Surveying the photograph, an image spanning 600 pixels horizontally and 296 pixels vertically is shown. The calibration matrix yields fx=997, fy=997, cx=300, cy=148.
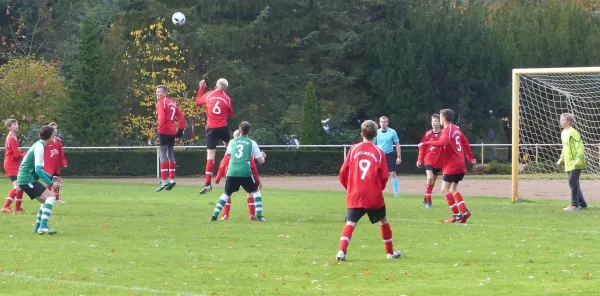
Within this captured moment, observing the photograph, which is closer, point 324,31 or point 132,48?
point 132,48

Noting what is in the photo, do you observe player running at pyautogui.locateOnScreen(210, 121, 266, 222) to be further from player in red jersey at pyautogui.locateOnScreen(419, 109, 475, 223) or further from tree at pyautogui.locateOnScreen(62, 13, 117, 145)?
tree at pyautogui.locateOnScreen(62, 13, 117, 145)

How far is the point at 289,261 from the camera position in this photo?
12.6m

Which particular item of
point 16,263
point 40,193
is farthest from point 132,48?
point 16,263

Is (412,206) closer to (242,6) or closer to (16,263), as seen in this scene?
(16,263)

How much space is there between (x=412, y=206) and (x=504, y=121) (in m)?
35.0

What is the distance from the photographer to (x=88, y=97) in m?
45.4

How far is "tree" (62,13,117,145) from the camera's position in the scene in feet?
147

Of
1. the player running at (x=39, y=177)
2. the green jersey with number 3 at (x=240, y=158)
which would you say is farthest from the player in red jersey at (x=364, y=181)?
the player running at (x=39, y=177)

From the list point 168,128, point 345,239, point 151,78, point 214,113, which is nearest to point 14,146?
point 168,128

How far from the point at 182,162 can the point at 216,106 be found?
19.7 metres

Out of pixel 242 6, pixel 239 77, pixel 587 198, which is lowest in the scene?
pixel 587 198

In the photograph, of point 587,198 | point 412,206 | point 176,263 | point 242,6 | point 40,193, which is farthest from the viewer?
point 242,6

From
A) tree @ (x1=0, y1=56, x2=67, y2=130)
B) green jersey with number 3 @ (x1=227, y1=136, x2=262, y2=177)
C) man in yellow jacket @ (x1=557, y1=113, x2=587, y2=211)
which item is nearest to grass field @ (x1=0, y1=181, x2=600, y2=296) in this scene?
man in yellow jacket @ (x1=557, y1=113, x2=587, y2=211)

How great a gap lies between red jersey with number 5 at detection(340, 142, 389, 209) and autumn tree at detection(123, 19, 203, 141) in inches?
1379
